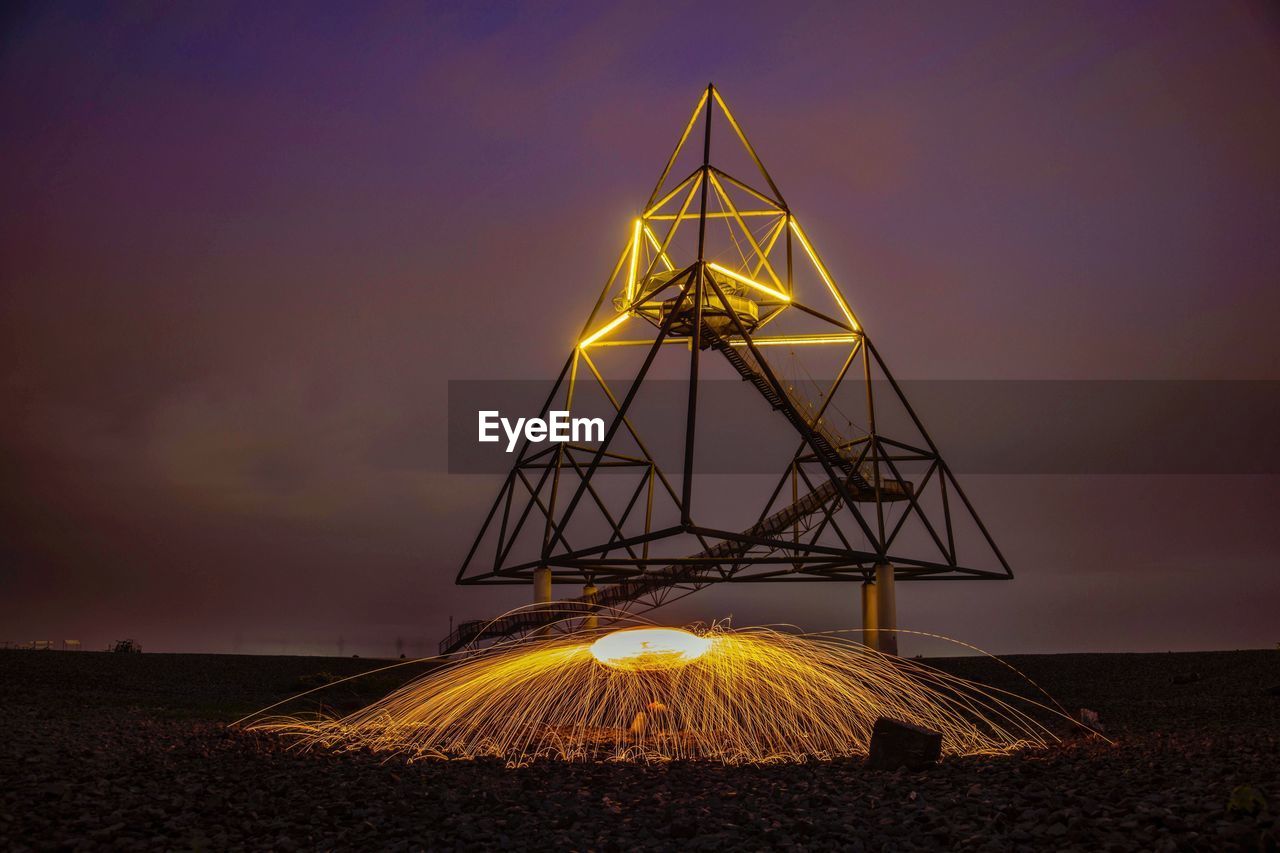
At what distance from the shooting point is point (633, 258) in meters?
25.4

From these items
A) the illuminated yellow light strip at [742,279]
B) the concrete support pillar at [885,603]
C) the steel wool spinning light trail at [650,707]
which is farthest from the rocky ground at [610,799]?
the illuminated yellow light strip at [742,279]

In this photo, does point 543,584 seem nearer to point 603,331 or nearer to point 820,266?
point 603,331

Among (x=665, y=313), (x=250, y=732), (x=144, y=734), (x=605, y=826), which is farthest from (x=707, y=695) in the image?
(x=665, y=313)

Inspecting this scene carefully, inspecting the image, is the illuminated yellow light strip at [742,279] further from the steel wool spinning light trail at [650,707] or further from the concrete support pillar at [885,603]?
the steel wool spinning light trail at [650,707]

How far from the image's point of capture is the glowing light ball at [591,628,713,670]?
35.9 feet

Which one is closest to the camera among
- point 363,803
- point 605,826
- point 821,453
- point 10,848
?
point 10,848

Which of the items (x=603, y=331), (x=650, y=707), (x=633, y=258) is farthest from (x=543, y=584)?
(x=650, y=707)

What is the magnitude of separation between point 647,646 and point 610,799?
2.62 metres

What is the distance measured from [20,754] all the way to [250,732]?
2836 millimetres

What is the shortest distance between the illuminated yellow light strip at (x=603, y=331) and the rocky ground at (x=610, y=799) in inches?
604

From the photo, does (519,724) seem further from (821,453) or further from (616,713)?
(821,453)

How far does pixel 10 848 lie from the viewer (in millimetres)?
7152

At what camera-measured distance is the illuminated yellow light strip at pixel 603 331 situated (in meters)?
25.4

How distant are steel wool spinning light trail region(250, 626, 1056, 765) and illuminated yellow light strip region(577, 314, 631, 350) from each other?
42.6 feet
